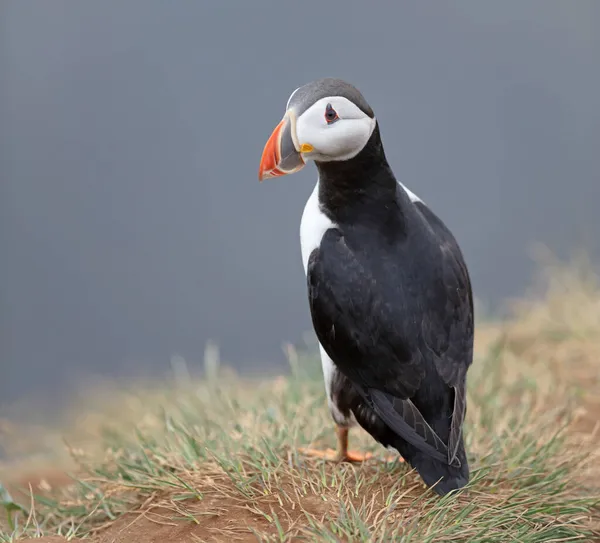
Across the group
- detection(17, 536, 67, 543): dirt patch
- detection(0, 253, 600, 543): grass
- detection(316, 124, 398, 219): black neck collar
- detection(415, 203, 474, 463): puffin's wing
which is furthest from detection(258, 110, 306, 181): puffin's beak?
detection(17, 536, 67, 543): dirt patch

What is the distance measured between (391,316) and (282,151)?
744mm

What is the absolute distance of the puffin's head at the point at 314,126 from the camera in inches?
131

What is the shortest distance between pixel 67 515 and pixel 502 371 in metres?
2.74

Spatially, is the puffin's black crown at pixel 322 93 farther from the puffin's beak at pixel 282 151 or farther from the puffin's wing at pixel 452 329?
the puffin's wing at pixel 452 329

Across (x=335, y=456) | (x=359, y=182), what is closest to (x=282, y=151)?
(x=359, y=182)

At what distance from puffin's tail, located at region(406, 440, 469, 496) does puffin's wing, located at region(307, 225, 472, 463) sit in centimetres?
6

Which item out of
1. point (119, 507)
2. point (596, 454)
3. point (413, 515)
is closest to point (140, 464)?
point (119, 507)

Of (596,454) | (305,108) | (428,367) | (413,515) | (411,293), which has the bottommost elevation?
(596,454)

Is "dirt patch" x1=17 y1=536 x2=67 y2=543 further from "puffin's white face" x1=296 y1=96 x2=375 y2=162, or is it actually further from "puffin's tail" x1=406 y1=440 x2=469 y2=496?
"puffin's white face" x1=296 y1=96 x2=375 y2=162

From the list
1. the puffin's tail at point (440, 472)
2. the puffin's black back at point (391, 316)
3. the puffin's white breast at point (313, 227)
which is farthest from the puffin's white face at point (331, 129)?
the puffin's tail at point (440, 472)

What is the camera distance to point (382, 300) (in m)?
3.57

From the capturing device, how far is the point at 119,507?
389 centimetres

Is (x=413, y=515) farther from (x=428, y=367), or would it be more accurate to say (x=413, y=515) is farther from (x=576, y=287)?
(x=576, y=287)

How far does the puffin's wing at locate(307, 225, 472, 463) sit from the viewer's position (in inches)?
140
